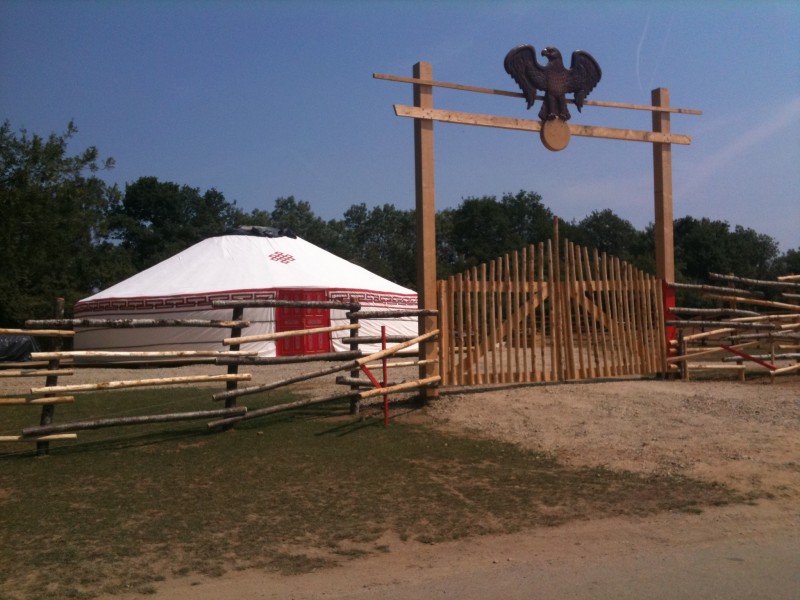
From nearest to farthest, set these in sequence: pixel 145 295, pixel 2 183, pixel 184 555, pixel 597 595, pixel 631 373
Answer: pixel 597 595, pixel 184 555, pixel 631 373, pixel 2 183, pixel 145 295

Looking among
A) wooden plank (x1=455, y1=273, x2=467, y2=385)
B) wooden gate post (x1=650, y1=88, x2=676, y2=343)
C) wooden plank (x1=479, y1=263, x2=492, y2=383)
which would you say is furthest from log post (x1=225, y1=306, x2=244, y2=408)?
wooden gate post (x1=650, y1=88, x2=676, y2=343)

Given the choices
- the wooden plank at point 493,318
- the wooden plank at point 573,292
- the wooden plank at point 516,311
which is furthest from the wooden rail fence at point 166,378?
the wooden plank at point 573,292

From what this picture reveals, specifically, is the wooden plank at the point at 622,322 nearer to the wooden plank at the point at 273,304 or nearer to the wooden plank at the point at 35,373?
the wooden plank at the point at 273,304

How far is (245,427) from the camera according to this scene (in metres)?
8.08

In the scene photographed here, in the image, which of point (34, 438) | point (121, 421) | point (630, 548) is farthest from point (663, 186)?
point (34, 438)

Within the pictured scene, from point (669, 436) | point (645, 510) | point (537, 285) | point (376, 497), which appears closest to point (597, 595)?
point (645, 510)

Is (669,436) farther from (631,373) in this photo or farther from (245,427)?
(245,427)

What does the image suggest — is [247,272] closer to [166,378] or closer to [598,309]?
[598,309]

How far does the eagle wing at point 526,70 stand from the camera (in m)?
9.71

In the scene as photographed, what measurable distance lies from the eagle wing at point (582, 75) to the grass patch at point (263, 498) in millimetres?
5354

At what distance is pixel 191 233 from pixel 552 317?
43.5 metres

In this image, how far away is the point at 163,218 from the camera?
5103 centimetres

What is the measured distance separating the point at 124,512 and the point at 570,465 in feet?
12.0

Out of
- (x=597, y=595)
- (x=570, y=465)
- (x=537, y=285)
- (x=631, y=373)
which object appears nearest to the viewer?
(x=597, y=595)
